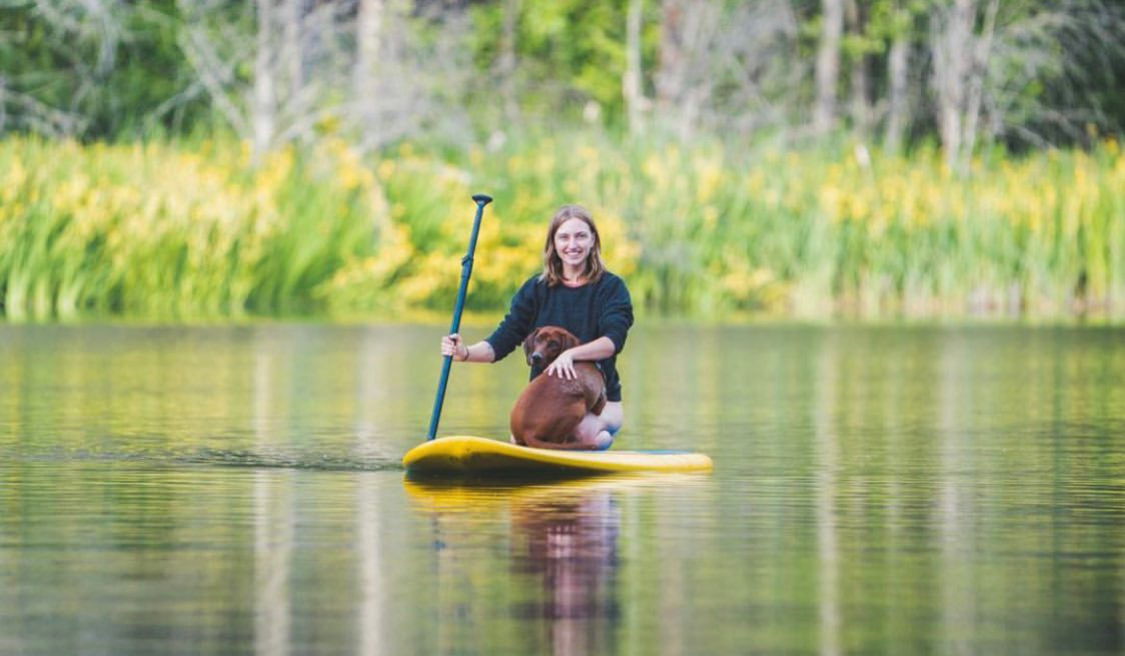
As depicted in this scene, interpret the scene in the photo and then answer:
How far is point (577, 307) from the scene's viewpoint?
34.0ft

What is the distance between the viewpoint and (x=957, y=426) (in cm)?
1284

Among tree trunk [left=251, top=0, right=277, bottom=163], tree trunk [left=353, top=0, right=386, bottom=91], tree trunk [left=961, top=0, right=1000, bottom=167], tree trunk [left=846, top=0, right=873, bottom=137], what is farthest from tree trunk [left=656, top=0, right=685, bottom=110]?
tree trunk [left=251, top=0, right=277, bottom=163]

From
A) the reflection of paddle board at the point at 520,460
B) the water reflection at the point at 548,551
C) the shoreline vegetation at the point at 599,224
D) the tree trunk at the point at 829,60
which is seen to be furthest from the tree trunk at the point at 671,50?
the water reflection at the point at 548,551

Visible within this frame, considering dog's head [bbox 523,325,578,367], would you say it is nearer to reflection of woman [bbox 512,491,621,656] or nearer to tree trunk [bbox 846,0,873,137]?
reflection of woman [bbox 512,491,621,656]

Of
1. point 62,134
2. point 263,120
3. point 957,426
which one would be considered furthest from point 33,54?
point 957,426

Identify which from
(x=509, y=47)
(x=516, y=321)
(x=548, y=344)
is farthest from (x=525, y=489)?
(x=509, y=47)

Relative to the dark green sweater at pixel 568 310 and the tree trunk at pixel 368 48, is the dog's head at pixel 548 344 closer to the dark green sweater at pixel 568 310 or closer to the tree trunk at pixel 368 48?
the dark green sweater at pixel 568 310

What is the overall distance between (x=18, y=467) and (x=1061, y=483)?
3842mm

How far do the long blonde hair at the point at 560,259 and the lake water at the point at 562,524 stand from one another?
3.12ft

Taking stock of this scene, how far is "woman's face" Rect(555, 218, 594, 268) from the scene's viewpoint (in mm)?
10203

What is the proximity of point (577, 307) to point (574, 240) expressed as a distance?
11.5 inches

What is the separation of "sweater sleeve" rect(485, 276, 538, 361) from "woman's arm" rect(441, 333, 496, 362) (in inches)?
1.4

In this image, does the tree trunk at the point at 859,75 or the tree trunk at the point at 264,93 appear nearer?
the tree trunk at the point at 264,93

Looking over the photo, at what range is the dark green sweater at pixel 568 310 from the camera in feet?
33.8
